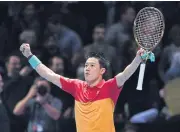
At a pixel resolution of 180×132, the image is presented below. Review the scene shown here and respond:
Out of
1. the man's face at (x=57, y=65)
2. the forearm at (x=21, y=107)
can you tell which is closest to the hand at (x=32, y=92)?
the forearm at (x=21, y=107)

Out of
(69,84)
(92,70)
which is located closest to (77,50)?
(69,84)

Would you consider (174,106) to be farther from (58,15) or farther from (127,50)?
(58,15)

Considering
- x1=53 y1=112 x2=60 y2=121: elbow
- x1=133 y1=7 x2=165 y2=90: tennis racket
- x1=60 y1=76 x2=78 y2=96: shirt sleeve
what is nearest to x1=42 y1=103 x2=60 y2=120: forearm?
x1=53 y1=112 x2=60 y2=121: elbow

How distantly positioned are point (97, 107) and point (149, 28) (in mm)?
1575

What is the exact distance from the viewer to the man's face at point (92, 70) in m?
9.17

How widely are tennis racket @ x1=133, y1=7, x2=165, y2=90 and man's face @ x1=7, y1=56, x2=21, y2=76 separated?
9.17 feet

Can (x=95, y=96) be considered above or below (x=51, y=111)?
below

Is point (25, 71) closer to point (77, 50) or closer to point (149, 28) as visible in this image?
point (77, 50)

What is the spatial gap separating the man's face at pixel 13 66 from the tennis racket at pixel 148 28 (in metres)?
2.79

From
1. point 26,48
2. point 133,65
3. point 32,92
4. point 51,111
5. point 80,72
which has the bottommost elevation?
point 51,111

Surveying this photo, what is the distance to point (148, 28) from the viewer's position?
10188mm

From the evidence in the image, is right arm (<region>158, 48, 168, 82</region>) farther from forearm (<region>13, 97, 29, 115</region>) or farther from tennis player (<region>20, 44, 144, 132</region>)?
tennis player (<region>20, 44, 144, 132</region>)

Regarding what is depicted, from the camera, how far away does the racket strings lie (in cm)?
944

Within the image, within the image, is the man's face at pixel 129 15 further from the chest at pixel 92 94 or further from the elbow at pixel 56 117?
the chest at pixel 92 94
